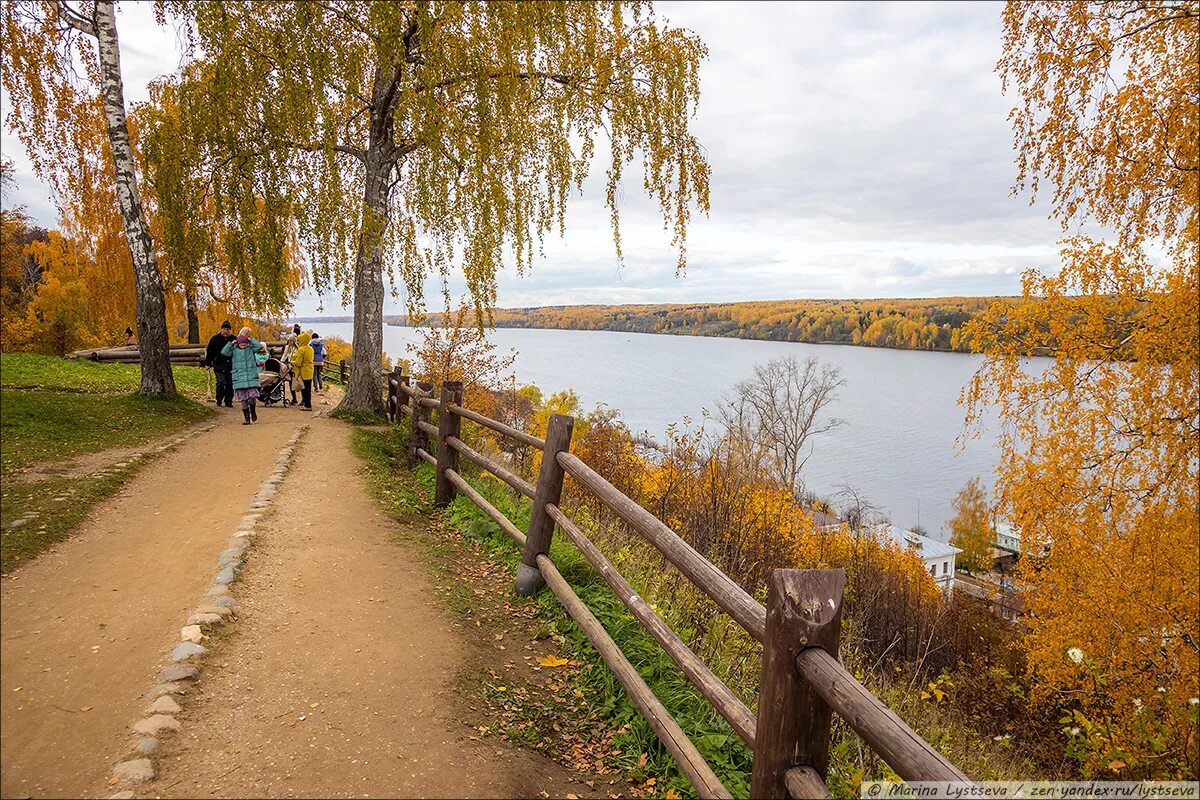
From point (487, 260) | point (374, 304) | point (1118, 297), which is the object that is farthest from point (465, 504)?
point (1118, 297)

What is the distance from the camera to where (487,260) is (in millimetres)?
6555

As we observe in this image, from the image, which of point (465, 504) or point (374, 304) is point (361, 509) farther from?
point (374, 304)

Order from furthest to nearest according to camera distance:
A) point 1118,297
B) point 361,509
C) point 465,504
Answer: point 1118,297 → point 465,504 → point 361,509

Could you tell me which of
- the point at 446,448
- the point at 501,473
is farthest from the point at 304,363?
the point at 501,473

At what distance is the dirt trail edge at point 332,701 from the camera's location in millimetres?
2566

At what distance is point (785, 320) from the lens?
107 metres

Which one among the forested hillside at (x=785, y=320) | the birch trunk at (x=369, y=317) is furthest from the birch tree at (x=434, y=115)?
the forested hillside at (x=785, y=320)

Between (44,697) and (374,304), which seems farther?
(374,304)

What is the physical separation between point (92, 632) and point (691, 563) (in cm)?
236

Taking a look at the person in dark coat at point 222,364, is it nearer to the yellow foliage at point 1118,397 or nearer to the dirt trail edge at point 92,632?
the dirt trail edge at point 92,632

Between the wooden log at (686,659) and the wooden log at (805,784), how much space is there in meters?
0.21

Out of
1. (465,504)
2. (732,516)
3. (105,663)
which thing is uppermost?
(105,663)

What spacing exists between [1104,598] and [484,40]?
13.3m

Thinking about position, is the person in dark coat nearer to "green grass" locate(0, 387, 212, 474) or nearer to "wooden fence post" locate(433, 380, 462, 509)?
"wooden fence post" locate(433, 380, 462, 509)
